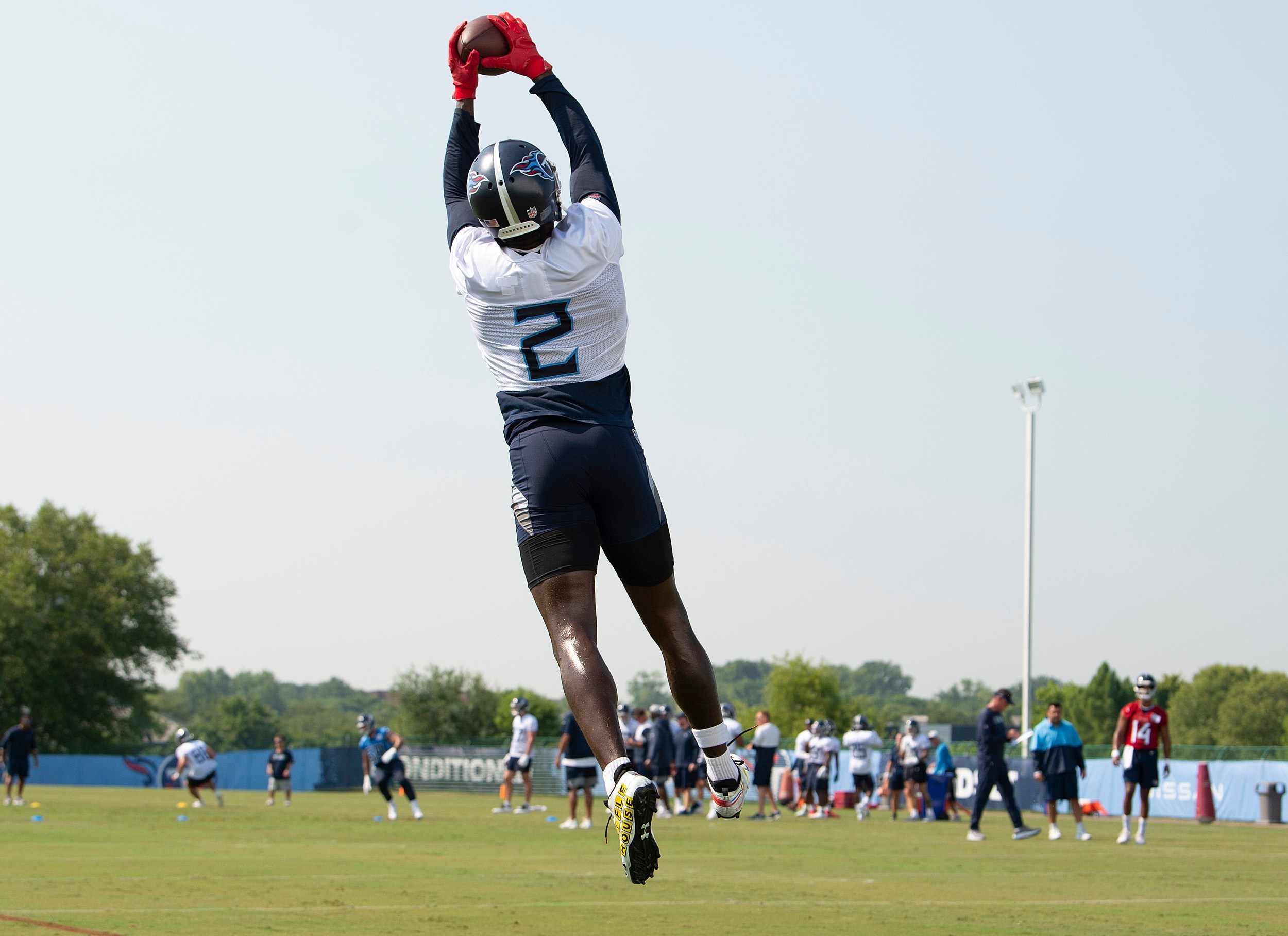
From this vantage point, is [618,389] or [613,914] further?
[613,914]

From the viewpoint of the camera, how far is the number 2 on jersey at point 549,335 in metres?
4.78

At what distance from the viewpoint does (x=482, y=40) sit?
17.9 feet

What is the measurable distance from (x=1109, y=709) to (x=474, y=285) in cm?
11457

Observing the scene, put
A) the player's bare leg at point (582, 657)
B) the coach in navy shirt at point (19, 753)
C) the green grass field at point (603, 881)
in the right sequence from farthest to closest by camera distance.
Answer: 1. the coach in navy shirt at point (19, 753)
2. the green grass field at point (603, 881)
3. the player's bare leg at point (582, 657)

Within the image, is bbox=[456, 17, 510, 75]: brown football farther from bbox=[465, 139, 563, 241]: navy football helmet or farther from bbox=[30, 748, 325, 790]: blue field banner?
bbox=[30, 748, 325, 790]: blue field banner

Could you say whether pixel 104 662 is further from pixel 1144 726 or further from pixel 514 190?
pixel 514 190

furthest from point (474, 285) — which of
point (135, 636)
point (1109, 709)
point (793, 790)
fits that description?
point (1109, 709)

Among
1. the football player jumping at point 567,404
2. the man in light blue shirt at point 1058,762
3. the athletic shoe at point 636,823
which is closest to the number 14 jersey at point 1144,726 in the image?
the man in light blue shirt at point 1058,762

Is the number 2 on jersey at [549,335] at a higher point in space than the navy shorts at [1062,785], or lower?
higher

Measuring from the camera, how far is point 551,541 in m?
4.69

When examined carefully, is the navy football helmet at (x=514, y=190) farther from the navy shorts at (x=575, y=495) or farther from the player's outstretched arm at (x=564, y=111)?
the navy shorts at (x=575, y=495)

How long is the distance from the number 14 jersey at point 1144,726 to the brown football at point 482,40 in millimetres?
16092

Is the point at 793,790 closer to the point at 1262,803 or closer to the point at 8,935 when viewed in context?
the point at 1262,803

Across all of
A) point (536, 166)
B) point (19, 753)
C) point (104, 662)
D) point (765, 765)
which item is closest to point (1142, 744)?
point (765, 765)
